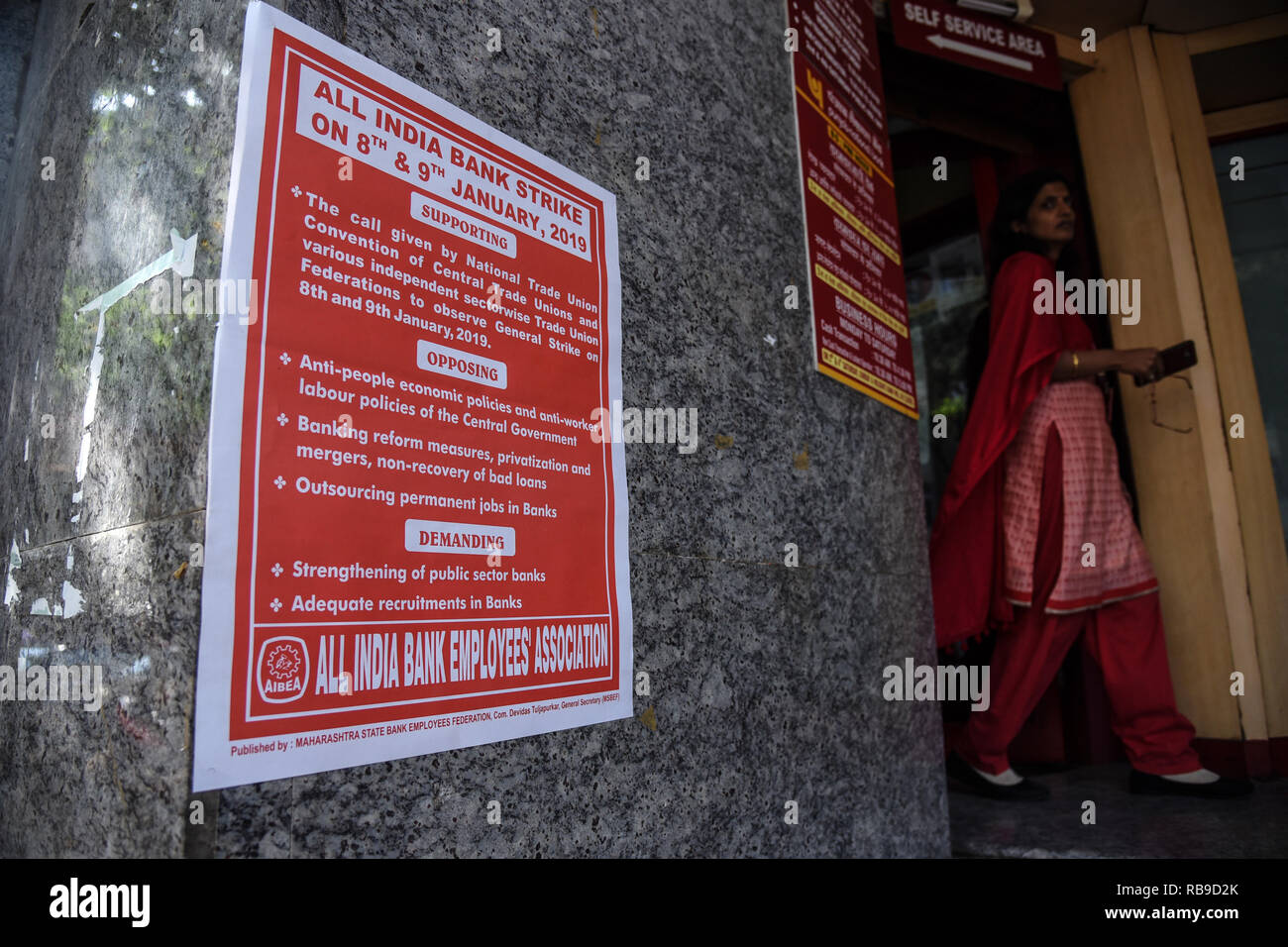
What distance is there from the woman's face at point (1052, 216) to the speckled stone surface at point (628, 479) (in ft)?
A: 4.08

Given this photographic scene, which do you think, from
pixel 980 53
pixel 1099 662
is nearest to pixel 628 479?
pixel 1099 662

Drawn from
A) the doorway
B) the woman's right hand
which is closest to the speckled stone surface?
the woman's right hand

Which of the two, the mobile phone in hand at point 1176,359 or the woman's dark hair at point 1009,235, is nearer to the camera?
the mobile phone in hand at point 1176,359

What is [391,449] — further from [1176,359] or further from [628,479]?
[1176,359]

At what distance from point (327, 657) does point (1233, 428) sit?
11.1 feet

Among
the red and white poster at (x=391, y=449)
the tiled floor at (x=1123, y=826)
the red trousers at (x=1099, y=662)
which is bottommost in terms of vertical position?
the tiled floor at (x=1123, y=826)

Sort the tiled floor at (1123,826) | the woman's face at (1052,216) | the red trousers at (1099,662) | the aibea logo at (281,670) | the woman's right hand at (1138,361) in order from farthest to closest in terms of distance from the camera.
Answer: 1. the woman's face at (1052,216)
2. the woman's right hand at (1138,361)
3. the red trousers at (1099,662)
4. the tiled floor at (1123,826)
5. the aibea logo at (281,670)

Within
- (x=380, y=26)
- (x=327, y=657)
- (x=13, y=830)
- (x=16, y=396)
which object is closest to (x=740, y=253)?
(x=380, y=26)

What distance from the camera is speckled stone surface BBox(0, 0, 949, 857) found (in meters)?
1.05

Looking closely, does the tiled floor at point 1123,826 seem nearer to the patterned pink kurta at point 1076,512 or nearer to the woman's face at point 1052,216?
the patterned pink kurta at point 1076,512

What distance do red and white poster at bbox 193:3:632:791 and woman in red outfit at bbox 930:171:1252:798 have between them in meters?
1.77

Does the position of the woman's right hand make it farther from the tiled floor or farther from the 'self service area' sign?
the tiled floor

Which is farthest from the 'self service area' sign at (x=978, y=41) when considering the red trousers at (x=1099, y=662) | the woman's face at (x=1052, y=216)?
the red trousers at (x=1099, y=662)

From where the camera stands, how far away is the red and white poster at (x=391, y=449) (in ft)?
3.23
